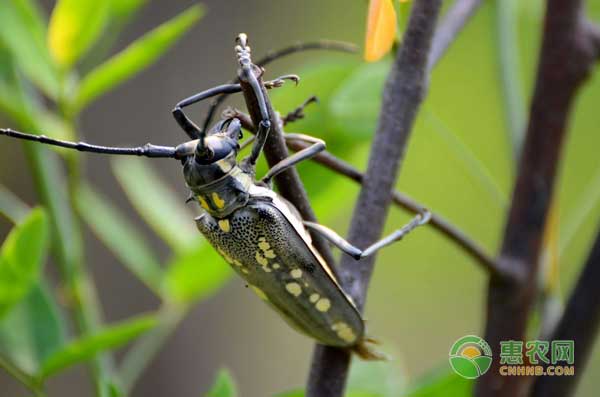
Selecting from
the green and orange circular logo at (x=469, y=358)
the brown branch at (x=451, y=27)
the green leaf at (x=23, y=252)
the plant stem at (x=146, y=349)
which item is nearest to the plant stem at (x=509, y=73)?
the brown branch at (x=451, y=27)

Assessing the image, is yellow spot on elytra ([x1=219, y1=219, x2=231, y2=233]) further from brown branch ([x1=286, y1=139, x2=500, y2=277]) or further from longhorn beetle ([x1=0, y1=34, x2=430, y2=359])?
brown branch ([x1=286, y1=139, x2=500, y2=277])

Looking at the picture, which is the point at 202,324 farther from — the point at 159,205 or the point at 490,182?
the point at 490,182

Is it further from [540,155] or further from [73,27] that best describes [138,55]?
[540,155]

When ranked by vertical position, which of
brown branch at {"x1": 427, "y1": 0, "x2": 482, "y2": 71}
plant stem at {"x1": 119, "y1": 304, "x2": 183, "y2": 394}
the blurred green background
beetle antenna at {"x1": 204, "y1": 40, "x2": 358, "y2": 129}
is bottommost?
the blurred green background

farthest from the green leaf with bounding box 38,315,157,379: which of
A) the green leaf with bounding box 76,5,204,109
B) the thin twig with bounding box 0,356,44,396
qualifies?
the green leaf with bounding box 76,5,204,109

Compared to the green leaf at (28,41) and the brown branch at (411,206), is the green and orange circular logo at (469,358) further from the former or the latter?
the green leaf at (28,41)

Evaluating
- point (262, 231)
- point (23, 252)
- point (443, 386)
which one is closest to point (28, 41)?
point (23, 252)
